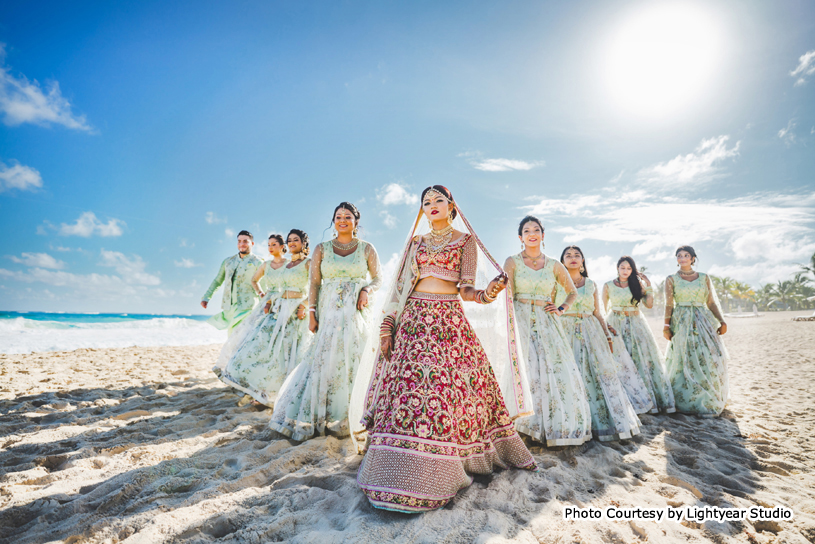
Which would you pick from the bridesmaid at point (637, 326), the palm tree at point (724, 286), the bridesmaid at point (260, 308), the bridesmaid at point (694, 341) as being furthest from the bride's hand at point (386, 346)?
the palm tree at point (724, 286)

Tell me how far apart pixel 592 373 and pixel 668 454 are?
1082 mm

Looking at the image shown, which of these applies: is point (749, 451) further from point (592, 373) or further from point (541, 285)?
point (541, 285)

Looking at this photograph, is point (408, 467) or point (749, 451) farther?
point (749, 451)

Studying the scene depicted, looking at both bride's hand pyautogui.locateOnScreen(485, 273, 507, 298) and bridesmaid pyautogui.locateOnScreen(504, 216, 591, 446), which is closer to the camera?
bride's hand pyautogui.locateOnScreen(485, 273, 507, 298)

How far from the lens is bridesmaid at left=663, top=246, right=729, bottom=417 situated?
5.24 meters

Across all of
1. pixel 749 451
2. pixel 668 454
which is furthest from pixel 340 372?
pixel 749 451

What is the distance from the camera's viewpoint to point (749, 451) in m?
3.50

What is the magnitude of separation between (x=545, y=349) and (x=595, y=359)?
105 cm

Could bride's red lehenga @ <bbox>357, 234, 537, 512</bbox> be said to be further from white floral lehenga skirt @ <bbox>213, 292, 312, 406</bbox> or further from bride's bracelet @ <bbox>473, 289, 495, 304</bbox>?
white floral lehenga skirt @ <bbox>213, 292, 312, 406</bbox>

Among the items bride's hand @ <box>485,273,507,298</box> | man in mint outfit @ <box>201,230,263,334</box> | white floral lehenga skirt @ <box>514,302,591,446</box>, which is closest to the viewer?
bride's hand @ <box>485,273,507,298</box>

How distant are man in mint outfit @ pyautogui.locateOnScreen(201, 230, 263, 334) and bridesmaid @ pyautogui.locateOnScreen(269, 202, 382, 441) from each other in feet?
9.30

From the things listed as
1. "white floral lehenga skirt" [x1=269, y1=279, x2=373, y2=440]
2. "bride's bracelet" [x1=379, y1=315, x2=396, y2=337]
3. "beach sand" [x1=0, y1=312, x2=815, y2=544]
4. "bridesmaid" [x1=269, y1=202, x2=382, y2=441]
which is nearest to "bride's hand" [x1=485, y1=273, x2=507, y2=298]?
"bride's bracelet" [x1=379, y1=315, x2=396, y2=337]

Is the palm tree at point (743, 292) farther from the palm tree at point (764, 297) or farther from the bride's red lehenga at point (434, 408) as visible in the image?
the bride's red lehenga at point (434, 408)

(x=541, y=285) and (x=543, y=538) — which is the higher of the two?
(x=541, y=285)
